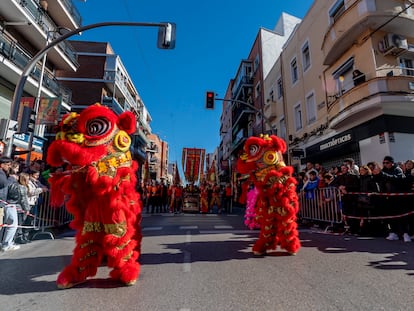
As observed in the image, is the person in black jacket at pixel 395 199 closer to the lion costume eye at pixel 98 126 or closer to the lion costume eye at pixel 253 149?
the lion costume eye at pixel 253 149

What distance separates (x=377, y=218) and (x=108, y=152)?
659cm

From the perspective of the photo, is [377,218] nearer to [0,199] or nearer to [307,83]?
[0,199]

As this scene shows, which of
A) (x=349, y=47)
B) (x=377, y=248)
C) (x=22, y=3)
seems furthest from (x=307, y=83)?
Result: (x=22, y=3)

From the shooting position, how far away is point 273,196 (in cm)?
425

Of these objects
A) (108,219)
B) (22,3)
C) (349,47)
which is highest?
(22,3)

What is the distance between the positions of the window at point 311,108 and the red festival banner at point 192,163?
9409mm

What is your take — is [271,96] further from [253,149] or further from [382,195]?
[253,149]

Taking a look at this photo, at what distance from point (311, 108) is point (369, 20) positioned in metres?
5.84

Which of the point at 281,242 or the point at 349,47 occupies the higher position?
the point at 349,47

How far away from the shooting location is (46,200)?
6652 millimetres

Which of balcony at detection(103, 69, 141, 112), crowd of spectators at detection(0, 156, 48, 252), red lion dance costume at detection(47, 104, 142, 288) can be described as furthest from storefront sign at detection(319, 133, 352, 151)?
balcony at detection(103, 69, 141, 112)

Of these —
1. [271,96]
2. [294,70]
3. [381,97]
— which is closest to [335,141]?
[381,97]

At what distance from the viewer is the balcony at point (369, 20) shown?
9711 mm

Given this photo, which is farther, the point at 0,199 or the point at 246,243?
the point at 246,243
